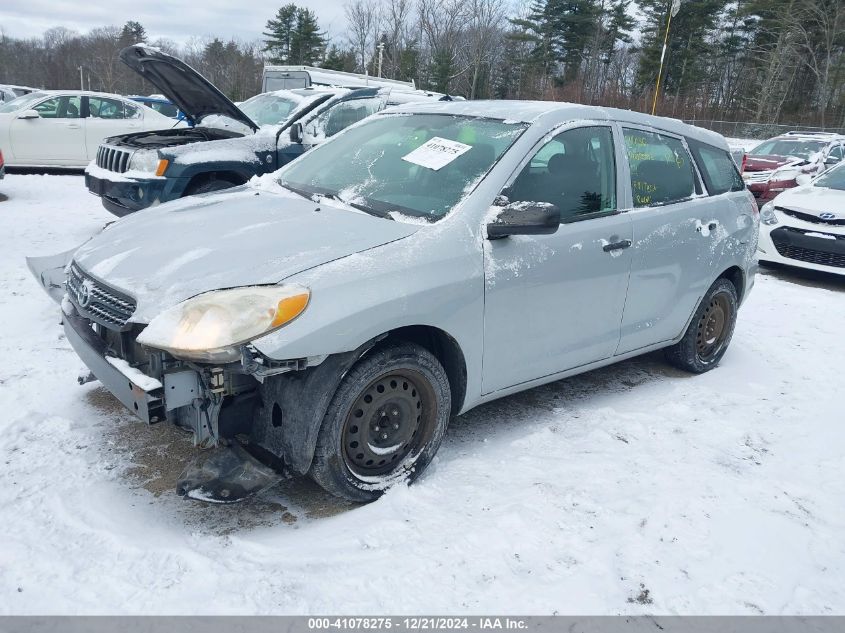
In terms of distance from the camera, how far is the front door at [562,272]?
10.8 ft

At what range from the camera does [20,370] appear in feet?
13.2

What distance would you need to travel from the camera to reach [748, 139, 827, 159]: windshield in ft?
50.1

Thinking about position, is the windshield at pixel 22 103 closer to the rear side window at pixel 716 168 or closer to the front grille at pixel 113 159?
the front grille at pixel 113 159

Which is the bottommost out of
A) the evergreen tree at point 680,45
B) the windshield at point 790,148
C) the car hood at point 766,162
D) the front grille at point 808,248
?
the front grille at point 808,248

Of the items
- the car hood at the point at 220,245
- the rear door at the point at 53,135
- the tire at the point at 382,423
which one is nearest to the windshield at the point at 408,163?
the car hood at the point at 220,245

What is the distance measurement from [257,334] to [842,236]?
7.94m

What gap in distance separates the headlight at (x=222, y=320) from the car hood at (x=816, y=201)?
7.82m

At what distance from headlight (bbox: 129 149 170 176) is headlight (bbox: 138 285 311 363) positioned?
4.62 meters

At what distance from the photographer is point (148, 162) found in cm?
670

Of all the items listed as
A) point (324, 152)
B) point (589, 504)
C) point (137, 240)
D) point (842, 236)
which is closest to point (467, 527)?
point (589, 504)

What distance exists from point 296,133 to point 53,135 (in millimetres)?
6892

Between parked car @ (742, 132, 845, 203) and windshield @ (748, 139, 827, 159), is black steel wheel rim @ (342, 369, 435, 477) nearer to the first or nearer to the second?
parked car @ (742, 132, 845, 203)

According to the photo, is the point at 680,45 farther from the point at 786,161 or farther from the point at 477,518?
the point at 477,518

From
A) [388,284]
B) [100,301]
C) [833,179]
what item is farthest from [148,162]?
[833,179]
